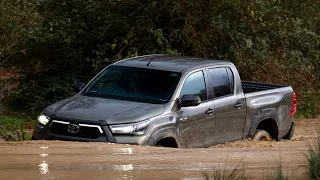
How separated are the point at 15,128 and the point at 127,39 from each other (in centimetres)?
397

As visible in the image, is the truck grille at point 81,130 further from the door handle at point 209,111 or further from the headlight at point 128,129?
the door handle at point 209,111

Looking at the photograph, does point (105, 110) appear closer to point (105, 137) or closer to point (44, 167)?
point (105, 137)

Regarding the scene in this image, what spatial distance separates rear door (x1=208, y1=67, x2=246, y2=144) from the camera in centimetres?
1184

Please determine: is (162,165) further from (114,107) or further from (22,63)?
(22,63)

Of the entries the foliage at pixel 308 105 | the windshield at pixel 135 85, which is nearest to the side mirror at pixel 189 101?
the windshield at pixel 135 85

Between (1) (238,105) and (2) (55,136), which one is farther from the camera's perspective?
(1) (238,105)

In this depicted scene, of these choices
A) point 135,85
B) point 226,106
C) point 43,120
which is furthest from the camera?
point 226,106

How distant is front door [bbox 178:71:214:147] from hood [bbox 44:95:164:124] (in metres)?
0.46

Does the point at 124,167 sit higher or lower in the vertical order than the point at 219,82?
lower

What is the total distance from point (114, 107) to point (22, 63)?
8.15 metres

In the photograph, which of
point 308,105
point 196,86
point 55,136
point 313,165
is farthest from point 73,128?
point 308,105

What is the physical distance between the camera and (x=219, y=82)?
40.2ft

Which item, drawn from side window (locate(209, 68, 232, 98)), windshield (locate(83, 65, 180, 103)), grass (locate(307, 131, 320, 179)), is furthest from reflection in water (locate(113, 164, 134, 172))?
side window (locate(209, 68, 232, 98))

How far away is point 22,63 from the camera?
60.3 feet
